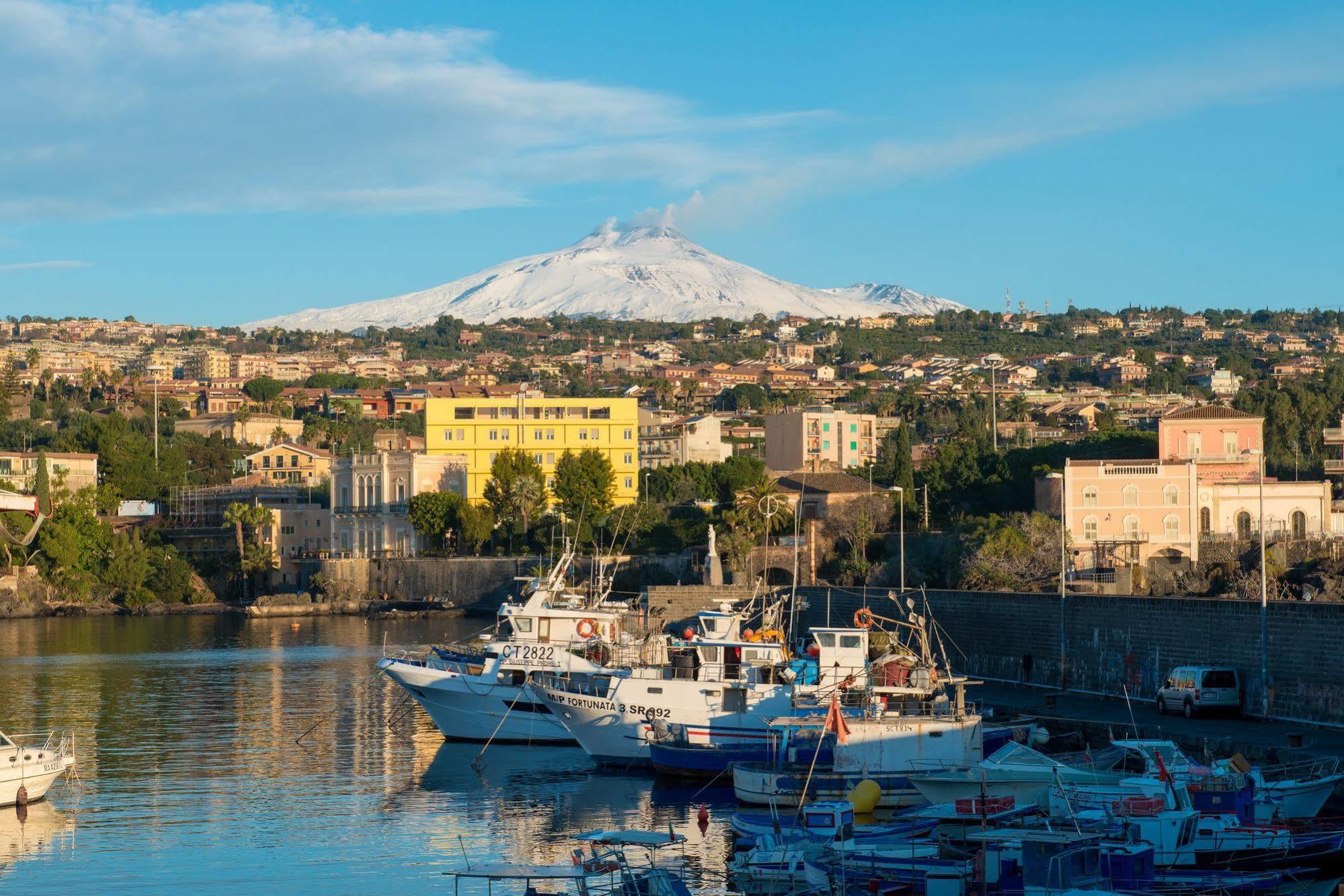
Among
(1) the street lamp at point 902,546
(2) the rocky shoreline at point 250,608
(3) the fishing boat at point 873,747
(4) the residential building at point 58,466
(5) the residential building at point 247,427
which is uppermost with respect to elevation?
(5) the residential building at point 247,427

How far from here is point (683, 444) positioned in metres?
126

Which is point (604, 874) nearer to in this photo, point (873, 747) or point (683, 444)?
point (873, 747)

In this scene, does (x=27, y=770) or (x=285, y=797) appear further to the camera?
(x=285, y=797)

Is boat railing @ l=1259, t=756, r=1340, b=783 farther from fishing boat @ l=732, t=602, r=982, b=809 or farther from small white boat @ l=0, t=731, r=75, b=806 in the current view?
small white boat @ l=0, t=731, r=75, b=806

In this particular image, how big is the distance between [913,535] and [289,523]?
50367 mm

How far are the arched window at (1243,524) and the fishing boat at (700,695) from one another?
100 ft

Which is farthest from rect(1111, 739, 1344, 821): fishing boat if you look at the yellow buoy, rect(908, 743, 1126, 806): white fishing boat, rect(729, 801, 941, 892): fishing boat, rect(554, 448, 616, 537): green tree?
rect(554, 448, 616, 537): green tree

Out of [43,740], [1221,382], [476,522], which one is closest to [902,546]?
[43,740]

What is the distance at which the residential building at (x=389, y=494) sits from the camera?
9869 cm

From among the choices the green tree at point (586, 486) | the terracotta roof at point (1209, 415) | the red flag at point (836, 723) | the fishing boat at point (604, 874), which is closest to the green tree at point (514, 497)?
the green tree at point (586, 486)

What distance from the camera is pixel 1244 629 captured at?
1325 inches

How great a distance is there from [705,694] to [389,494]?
6751cm

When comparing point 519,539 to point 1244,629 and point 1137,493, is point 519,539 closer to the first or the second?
point 1137,493

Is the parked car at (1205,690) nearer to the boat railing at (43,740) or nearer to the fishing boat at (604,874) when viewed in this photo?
the fishing boat at (604,874)
